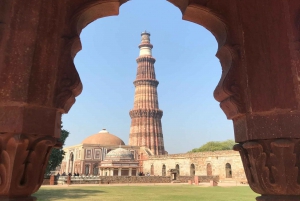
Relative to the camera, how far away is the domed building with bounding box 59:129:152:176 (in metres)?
33.3

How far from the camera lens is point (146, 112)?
4759 cm

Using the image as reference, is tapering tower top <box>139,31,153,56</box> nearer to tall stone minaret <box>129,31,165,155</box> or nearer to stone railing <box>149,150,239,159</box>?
tall stone minaret <box>129,31,165,155</box>

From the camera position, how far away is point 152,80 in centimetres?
4897

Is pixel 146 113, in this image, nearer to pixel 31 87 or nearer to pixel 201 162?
pixel 201 162

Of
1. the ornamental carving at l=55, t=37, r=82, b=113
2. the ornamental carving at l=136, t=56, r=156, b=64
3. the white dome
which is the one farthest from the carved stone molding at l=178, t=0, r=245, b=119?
the ornamental carving at l=136, t=56, r=156, b=64

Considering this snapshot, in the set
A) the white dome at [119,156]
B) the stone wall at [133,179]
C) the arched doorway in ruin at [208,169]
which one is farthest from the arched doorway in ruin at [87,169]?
the arched doorway in ruin at [208,169]

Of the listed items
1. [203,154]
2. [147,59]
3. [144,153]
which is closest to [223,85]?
[203,154]

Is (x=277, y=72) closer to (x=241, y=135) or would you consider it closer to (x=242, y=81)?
(x=242, y=81)

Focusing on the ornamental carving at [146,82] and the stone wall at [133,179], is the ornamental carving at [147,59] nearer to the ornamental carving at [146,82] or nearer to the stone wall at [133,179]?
the ornamental carving at [146,82]

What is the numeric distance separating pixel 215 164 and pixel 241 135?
1389 inches

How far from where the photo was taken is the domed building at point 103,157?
3328cm

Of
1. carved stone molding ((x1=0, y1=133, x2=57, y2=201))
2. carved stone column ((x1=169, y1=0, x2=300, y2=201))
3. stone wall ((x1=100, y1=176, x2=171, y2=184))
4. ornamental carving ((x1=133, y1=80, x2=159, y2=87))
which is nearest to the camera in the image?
carved stone molding ((x1=0, y1=133, x2=57, y2=201))

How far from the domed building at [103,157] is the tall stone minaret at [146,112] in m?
2.20

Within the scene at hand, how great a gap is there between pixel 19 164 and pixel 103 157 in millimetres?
45024
